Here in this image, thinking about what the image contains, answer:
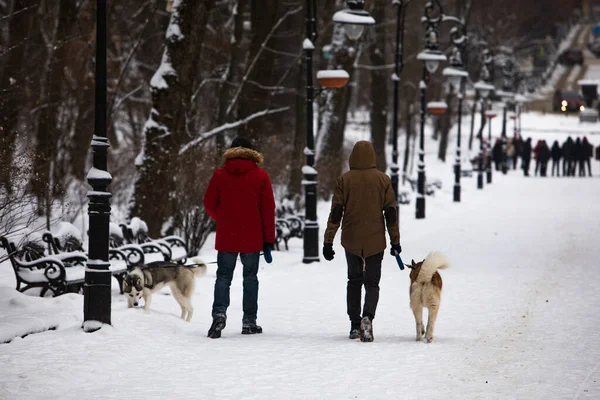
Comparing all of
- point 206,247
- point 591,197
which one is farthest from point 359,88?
point 206,247

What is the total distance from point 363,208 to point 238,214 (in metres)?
1.19

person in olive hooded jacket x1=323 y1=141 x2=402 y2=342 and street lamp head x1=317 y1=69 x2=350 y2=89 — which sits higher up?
street lamp head x1=317 y1=69 x2=350 y2=89

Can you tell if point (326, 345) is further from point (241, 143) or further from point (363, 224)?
point (241, 143)

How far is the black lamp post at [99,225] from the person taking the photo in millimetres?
9016

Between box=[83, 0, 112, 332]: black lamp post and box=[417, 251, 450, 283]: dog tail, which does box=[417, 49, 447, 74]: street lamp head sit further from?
box=[83, 0, 112, 332]: black lamp post

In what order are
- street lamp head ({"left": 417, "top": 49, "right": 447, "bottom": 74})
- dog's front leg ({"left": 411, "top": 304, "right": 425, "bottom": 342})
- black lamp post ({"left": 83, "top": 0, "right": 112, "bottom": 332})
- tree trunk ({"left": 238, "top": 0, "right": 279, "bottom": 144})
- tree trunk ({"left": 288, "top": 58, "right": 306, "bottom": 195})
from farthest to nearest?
street lamp head ({"left": 417, "top": 49, "right": 447, "bottom": 74}) → tree trunk ({"left": 288, "top": 58, "right": 306, "bottom": 195}) → tree trunk ({"left": 238, "top": 0, "right": 279, "bottom": 144}) → dog's front leg ({"left": 411, "top": 304, "right": 425, "bottom": 342}) → black lamp post ({"left": 83, "top": 0, "right": 112, "bottom": 332})

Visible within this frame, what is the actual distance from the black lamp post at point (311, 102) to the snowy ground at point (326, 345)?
477 millimetres

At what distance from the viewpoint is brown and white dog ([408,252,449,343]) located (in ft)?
30.2

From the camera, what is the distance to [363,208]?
9.51 meters

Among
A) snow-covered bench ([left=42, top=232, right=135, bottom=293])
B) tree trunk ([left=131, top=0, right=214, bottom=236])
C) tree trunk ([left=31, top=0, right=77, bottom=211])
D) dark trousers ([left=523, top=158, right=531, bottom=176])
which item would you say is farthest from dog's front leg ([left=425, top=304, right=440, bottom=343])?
dark trousers ([left=523, top=158, right=531, bottom=176])

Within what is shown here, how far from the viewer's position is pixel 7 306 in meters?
9.68

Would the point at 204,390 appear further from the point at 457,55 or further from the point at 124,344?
the point at 457,55

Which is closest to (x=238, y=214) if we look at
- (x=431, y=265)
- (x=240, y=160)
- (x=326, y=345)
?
(x=240, y=160)

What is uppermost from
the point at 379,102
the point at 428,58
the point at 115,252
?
the point at 428,58
